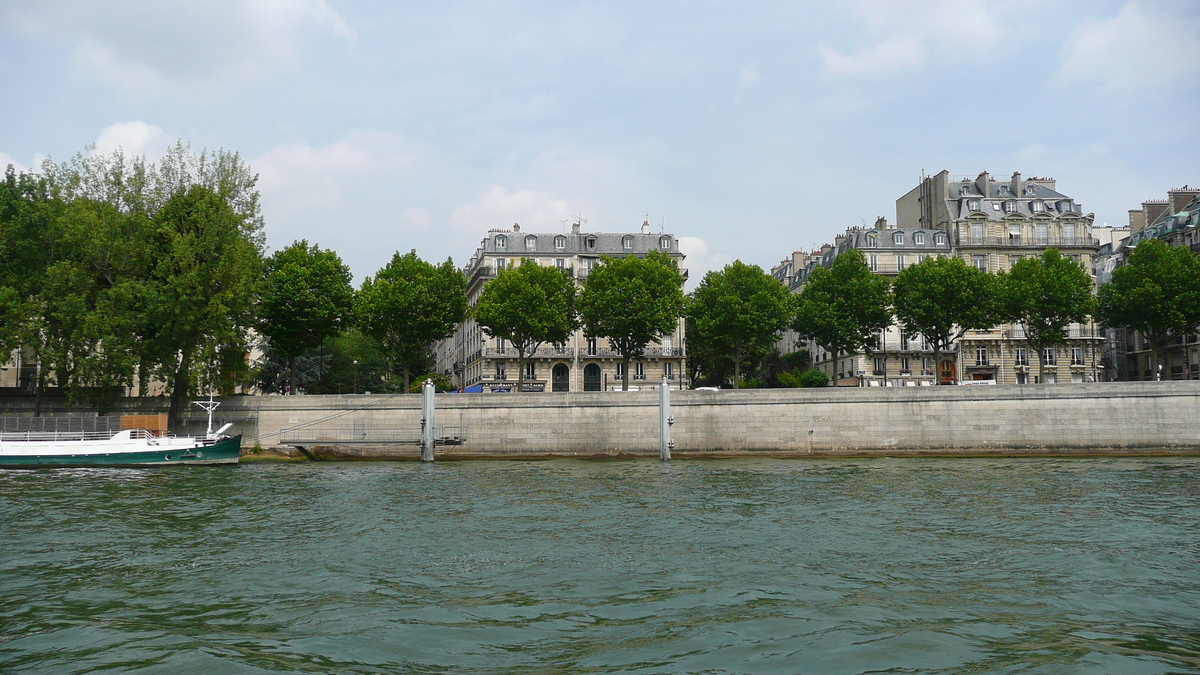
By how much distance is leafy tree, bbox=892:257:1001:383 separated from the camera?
178ft

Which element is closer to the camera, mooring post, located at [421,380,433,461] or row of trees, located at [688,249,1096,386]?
mooring post, located at [421,380,433,461]

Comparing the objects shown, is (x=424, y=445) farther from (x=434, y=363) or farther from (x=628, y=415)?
(x=434, y=363)

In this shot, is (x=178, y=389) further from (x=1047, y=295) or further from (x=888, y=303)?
(x=1047, y=295)

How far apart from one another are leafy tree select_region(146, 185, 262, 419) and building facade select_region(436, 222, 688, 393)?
24523 mm

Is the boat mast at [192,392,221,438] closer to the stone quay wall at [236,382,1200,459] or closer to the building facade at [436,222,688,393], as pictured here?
the stone quay wall at [236,382,1200,459]

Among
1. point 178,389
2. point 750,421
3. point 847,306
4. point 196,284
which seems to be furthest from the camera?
point 847,306

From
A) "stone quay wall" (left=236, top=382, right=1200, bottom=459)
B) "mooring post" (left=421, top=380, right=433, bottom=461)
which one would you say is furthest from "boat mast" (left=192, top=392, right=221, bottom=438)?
"mooring post" (left=421, top=380, right=433, bottom=461)

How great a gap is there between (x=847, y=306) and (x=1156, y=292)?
1768 cm

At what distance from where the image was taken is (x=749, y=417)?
4228 centimetres

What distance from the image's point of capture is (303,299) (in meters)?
48.7

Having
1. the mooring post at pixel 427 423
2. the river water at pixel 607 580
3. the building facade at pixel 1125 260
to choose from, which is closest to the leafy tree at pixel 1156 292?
the building facade at pixel 1125 260

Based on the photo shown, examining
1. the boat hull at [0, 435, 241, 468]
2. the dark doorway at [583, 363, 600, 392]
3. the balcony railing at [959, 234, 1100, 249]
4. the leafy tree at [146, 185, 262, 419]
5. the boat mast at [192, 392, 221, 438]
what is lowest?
the boat hull at [0, 435, 241, 468]

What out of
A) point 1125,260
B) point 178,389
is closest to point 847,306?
point 1125,260

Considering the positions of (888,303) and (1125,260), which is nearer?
(888,303)
